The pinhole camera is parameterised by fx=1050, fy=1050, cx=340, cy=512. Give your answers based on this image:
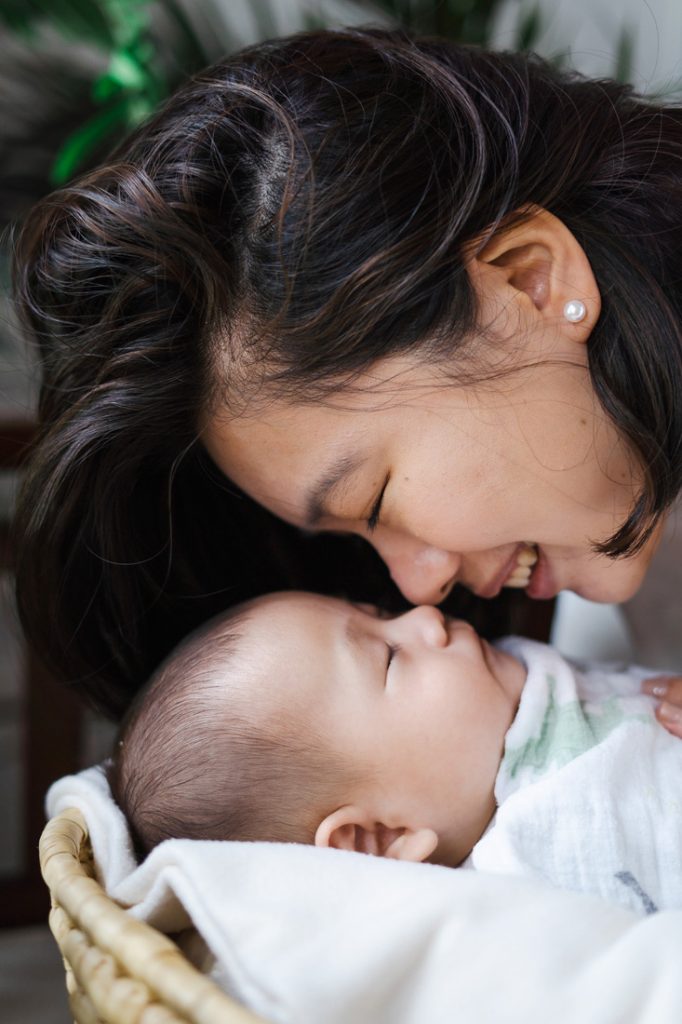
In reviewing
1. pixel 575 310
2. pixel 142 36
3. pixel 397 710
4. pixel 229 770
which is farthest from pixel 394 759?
pixel 142 36

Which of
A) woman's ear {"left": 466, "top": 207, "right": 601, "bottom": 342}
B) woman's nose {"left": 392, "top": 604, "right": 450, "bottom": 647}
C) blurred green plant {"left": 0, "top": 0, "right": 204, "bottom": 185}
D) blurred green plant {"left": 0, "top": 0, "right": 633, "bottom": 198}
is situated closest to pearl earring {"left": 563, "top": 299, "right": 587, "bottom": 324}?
woman's ear {"left": 466, "top": 207, "right": 601, "bottom": 342}

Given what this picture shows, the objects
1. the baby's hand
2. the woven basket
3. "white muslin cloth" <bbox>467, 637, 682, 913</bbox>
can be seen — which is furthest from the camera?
the baby's hand

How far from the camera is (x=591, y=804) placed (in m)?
0.87

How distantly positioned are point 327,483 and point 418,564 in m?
0.14

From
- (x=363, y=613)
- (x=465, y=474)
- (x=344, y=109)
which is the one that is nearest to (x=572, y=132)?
(x=344, y=109)

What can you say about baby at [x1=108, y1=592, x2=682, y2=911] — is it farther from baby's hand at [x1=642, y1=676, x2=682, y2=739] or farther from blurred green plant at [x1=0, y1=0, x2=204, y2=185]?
blurred green plant at [x1=0, y1=0, x2=204, y2=185]

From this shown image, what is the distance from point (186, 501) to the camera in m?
1.18

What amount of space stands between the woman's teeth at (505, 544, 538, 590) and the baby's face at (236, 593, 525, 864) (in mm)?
109

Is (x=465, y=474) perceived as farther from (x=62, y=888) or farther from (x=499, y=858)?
(x=62, y=888)

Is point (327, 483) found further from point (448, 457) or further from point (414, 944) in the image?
point (414, 944)

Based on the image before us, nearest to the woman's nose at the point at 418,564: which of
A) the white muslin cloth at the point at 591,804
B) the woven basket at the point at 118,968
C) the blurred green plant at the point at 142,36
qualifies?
the white muslin cloth at the point at 591,804

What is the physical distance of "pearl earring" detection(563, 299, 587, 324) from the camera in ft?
2.93

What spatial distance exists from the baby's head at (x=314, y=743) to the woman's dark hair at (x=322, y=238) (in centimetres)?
20

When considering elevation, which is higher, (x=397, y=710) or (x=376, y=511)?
(x=376, y=511)
